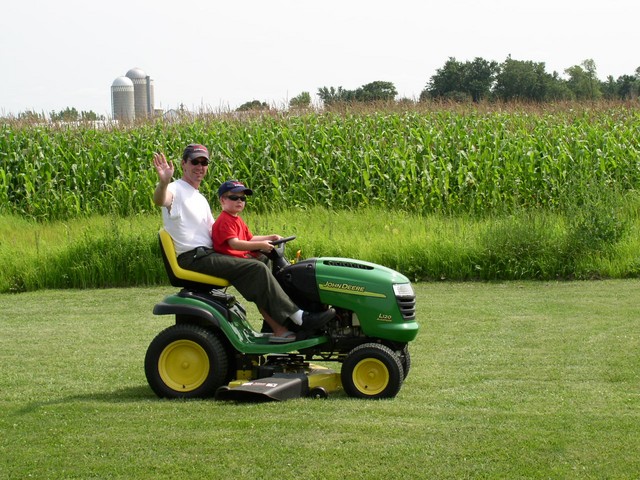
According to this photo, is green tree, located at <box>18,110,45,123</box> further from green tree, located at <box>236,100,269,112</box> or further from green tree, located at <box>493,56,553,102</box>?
green tree, located at <box>493,56,553,102</box>

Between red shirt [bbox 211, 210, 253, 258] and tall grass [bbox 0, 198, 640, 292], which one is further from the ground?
red shirt [bbox 211, 210, 253, 258]

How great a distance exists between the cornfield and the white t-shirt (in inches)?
412

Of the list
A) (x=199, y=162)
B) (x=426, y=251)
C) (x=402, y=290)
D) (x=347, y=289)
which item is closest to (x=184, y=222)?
(x=199, y=162)

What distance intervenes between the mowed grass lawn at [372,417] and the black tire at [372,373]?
11 cm

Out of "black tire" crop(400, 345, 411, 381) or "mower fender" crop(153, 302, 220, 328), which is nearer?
"mower fender" crop(153, 302, 220, 328)

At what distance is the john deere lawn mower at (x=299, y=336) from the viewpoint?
734 centimetres

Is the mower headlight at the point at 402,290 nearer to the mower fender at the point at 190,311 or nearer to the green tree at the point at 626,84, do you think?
the mower fender at the point at 190,311

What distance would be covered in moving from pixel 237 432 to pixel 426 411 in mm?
1344

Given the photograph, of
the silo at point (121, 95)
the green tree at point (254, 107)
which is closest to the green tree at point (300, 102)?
the green tree at point (254, 107)

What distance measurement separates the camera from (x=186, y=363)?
294 inches

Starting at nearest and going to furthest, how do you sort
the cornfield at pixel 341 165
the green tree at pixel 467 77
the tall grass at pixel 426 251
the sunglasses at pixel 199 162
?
the sunglasses at pixel 199 162 < the tall grass at pixel 426 251 < the cornfield at pixel 341 165 < the green tree at pixel 467 77

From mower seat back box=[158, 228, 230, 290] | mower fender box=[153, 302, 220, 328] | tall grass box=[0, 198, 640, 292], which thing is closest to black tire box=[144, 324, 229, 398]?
mower fender box=[153, 302, 220, 328]

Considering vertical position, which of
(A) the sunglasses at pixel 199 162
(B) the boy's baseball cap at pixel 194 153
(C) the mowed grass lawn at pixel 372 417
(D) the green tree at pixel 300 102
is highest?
(D) the green tree at pixel 300 102

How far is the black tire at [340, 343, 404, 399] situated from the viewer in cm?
726
